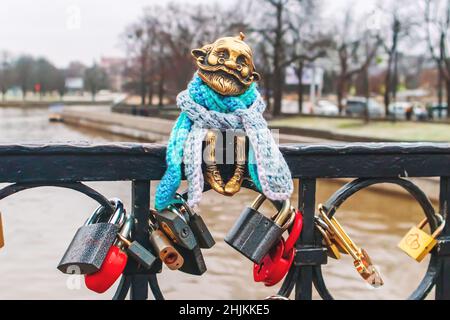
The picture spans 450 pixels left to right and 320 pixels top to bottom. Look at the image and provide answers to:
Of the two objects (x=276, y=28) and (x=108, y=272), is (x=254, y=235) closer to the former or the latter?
(x=108, y=272)

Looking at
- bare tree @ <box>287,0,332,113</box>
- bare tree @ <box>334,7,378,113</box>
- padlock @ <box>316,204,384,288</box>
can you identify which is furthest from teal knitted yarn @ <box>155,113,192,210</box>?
bare tree @ <box>334,7,378,113</box>

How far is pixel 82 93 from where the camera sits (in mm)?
64125

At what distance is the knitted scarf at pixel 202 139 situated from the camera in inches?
59.4

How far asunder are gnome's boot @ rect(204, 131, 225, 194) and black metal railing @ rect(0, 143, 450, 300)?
0.12m

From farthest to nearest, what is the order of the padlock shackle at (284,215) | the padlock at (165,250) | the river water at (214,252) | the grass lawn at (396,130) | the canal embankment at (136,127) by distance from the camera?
the canal embankment at (136,127) → the grass lawn at (396,130) → the river water at (214,252) → the padlock shackle at (284,215) → the padlock at (165,250)

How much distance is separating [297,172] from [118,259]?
21.8 inches

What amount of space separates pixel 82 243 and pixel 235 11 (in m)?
32.4

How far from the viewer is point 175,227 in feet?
5.02

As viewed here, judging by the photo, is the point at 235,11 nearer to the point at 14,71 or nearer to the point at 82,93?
the point at 14,71

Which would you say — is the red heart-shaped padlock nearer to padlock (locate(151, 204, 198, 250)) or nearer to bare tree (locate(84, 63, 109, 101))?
padlock (locate(151, 204, 198, 250))

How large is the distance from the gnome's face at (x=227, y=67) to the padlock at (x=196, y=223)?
0.32 m

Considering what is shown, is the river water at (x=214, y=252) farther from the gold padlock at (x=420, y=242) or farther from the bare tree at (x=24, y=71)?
the bare tree at (x=24, y=71)

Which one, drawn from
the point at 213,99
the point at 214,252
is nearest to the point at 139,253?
the point at 213,99

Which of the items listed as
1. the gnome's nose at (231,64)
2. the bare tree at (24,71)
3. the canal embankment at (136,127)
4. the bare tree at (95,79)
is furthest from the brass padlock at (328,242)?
the bare tree at (95,79)
